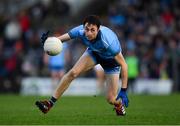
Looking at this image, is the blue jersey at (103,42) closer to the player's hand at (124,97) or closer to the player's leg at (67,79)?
the player's leg at (67,79)

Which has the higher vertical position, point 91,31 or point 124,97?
point 91,31

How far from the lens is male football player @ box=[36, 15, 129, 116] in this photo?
54.4 ft

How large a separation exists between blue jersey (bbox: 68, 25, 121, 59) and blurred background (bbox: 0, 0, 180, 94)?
48.8ft

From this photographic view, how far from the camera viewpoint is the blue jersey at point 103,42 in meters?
16.6

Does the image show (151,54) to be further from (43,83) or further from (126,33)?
(43,83)

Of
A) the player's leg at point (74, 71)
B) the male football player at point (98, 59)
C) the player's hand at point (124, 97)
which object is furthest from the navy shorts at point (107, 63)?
the player's hand at point (124, 97)

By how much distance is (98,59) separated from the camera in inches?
681

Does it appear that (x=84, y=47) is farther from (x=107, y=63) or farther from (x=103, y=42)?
(x=103, y=42)

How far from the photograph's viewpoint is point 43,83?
33500 mm

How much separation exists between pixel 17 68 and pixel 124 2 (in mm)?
6734

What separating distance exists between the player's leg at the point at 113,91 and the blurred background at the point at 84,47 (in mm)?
14186

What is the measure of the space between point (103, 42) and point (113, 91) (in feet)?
5.22

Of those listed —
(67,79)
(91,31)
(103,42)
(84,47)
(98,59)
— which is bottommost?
(84,47)

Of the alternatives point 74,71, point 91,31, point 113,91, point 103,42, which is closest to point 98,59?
point 74,71
